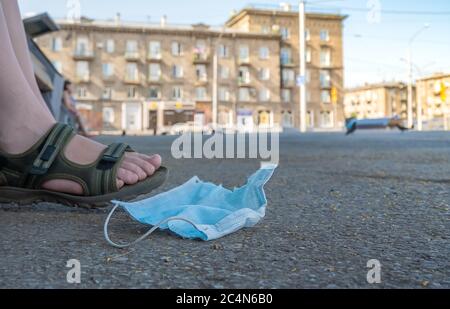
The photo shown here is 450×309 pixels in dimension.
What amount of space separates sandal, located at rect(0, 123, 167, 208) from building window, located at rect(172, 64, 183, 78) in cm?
2757

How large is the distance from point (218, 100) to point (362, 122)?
1594 centimetres

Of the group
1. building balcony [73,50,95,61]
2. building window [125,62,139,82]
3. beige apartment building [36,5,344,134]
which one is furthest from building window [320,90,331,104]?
building balcony [73,50,95,61]

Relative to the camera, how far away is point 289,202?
123 cm

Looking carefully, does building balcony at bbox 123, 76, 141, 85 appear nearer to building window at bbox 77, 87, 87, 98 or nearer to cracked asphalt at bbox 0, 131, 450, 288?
building window at bbox 77, 87, 87, 98

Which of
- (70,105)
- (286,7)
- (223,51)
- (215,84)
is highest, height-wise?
(286,7)

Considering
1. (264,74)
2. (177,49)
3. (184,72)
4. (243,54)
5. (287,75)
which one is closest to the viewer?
(177,49)

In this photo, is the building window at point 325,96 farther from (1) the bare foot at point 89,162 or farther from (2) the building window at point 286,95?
(1) the bare foot at point 89,162

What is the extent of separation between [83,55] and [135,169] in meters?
27.3

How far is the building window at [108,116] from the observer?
2689 centimetres

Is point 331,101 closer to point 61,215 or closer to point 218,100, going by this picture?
point 218,100

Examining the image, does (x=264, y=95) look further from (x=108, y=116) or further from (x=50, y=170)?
(x=50, y=170)

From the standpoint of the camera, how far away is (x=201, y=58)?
92.5ft

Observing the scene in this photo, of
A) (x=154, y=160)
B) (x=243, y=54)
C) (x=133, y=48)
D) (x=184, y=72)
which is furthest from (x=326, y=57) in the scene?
(x=154, y=160)

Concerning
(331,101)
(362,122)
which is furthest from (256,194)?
(331,101)
